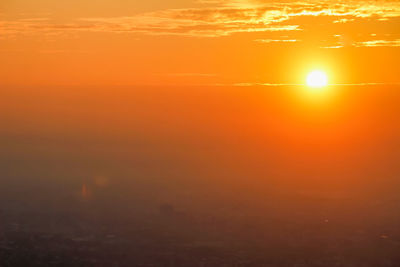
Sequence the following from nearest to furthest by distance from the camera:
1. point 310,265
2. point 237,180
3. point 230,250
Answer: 1. point 310,265
2. point 230,250
3. point 237,180

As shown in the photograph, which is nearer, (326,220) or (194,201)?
(326,220)

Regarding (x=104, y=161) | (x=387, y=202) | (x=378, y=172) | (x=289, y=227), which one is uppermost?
(x=104, y=161)

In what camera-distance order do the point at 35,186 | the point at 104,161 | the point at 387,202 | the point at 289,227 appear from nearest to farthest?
1. the point at 289,227
2. the point at 387,202
3. the point at 35,186
4. the point at 104,161

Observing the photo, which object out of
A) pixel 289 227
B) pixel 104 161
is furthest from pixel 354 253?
pixel 104 161

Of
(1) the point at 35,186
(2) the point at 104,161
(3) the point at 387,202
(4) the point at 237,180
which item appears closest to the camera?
(3) the point at 387,202

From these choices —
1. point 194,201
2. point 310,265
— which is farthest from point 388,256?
point 194,201

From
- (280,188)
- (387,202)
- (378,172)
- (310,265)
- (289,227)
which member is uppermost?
(378,172)

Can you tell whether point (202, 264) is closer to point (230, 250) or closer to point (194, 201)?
point (230, 250)

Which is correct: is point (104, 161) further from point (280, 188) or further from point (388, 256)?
point (388, 256)

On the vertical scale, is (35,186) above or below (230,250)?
above
